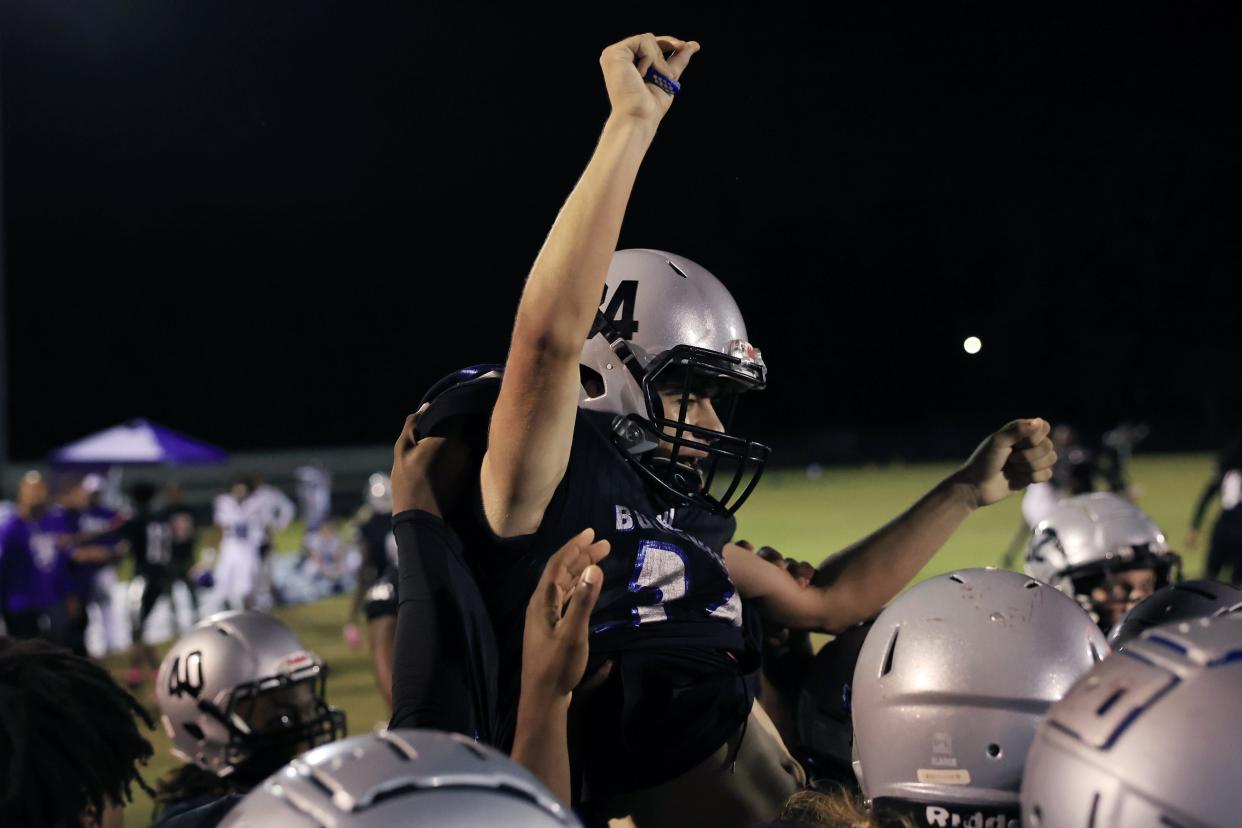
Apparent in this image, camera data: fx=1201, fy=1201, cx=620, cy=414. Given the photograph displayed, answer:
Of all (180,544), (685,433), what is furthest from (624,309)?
(180,544)

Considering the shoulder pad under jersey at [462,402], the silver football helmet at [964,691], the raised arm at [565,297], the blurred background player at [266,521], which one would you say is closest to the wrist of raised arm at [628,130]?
the raised arm at [565,297]

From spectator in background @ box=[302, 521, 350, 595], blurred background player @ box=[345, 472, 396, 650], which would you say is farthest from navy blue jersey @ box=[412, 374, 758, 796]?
spectator in background @ box=[302, 521, 350, 595]

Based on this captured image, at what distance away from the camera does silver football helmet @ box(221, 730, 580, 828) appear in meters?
1.28

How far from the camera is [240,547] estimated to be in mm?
15680

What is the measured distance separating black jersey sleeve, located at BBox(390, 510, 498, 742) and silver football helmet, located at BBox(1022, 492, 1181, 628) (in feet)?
8.22

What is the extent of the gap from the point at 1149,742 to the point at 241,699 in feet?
11.0

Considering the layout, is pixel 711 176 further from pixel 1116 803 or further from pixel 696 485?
pixel 1116 803

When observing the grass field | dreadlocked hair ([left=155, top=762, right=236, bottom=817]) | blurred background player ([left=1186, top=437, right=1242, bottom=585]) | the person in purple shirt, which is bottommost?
Answer: the grass field

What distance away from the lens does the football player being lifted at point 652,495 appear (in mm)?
2039

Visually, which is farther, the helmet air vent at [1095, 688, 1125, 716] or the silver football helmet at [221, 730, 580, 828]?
the helmet air vent at [1095, 688, 1125, 716]

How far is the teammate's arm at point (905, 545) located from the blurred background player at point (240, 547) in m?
13.6

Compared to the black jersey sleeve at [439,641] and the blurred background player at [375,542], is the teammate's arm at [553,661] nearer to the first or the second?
the black jersey sleeve at [439,641]

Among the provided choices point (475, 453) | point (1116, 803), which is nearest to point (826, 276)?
point (475, 453)

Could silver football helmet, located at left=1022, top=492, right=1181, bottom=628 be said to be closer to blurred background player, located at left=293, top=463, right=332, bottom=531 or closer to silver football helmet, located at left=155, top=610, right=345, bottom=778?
silver football helmet, located at left=155, top=610, right=345, bottom=778
